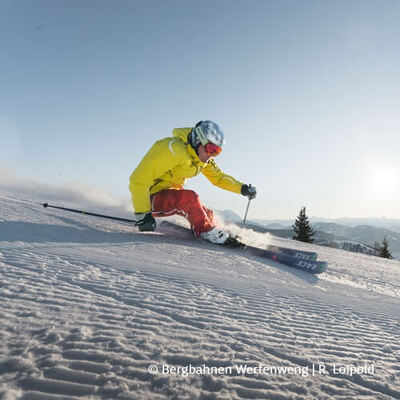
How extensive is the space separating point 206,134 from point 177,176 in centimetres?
102

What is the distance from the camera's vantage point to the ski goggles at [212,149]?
4.54m

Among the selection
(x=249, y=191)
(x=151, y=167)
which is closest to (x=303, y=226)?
(x=249, y=191)

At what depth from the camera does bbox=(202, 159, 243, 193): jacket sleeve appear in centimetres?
598

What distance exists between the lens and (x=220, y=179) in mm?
6078

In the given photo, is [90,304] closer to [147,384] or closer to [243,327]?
[147,384]

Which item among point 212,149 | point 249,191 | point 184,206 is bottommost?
point 184,206

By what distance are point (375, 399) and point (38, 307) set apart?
1772 mm

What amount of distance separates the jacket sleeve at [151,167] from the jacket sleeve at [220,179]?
168 cm

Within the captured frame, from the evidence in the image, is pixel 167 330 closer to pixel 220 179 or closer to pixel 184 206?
pixel 184 206

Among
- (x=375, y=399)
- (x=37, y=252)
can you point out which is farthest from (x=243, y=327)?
(x=37, y=252)

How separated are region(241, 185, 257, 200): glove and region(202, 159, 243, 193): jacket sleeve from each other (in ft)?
0.38

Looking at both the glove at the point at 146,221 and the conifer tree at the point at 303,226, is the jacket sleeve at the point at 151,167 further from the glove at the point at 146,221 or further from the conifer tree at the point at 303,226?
A: the conifer tree at the point at 303,226

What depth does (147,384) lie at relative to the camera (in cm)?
103

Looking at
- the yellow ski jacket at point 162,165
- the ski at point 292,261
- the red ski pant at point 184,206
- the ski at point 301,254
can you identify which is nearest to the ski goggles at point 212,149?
the yellow ski jacket at point 162,165
